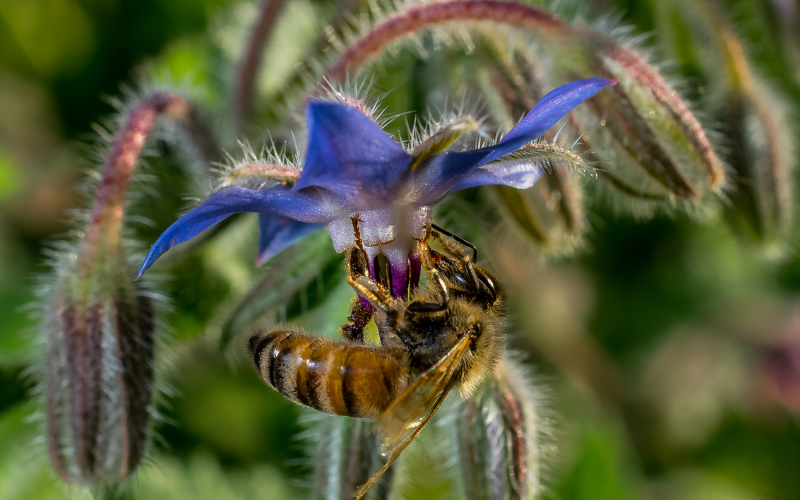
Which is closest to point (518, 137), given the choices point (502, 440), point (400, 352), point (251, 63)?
point (400, 352)

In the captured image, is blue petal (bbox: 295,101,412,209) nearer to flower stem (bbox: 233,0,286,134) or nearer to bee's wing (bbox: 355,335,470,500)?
bee's wing (bbox: 355,335,470,500)

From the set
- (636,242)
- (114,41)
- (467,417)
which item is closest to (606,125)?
(467,417)

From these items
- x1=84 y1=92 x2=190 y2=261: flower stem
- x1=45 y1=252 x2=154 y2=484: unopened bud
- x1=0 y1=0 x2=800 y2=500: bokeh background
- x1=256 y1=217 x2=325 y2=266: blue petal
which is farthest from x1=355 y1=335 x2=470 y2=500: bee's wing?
x1=0 y1=0 x2=800 y2=500: bokeh background

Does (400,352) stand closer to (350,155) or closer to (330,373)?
(330,373)

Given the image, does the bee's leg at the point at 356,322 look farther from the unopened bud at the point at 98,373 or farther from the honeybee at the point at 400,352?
the unopened bud at the point at 98,373

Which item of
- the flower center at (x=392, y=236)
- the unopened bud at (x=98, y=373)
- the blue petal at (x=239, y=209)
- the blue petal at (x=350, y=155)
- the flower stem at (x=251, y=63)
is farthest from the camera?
the flower stem at (x=251, y=63)

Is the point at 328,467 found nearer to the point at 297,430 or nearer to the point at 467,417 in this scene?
the point at 467,417

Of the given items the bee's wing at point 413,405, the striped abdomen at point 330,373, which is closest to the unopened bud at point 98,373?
the striped abdomen at point 330,373
